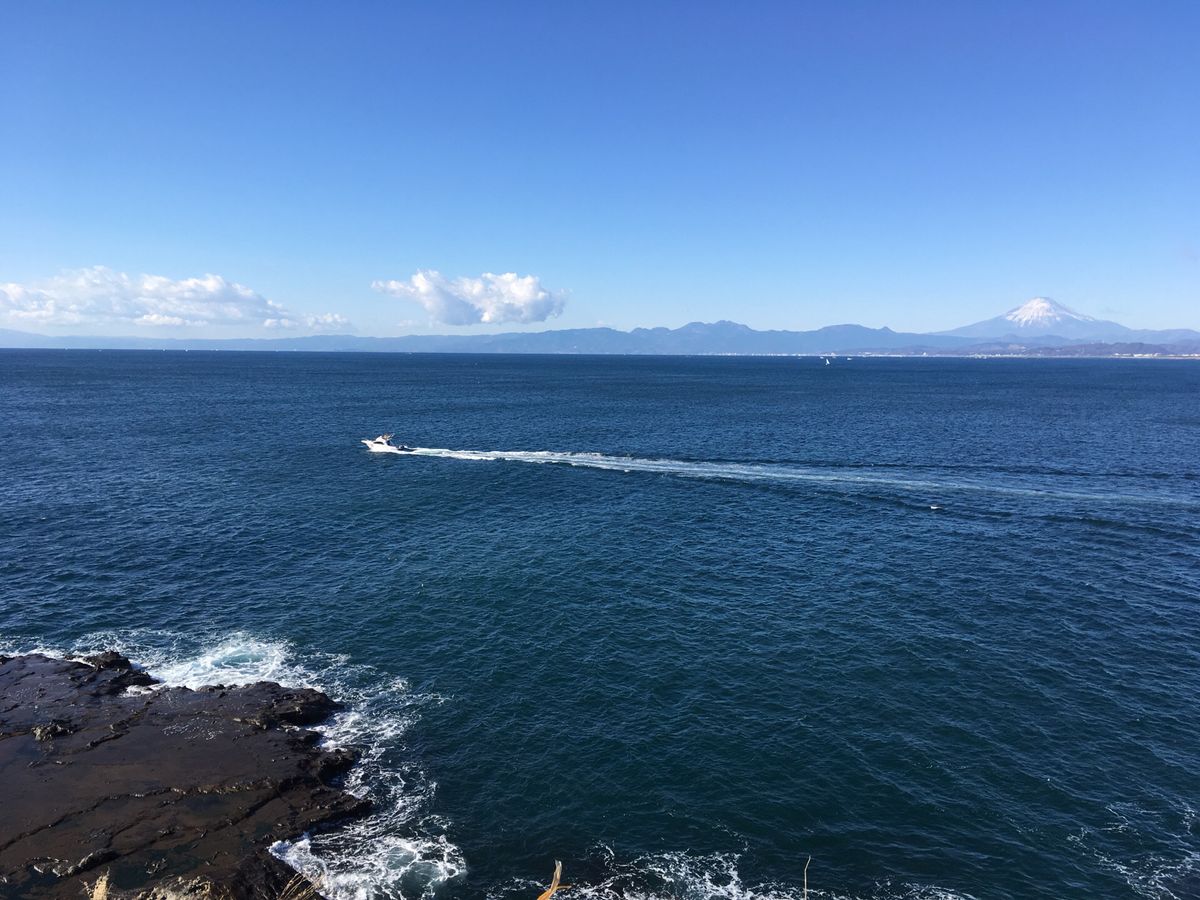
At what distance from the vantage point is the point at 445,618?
60.9 meters

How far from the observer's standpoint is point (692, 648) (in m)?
55.1

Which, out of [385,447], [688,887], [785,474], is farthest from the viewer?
[385,447]

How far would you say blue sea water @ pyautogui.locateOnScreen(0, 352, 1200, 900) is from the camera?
3506cm

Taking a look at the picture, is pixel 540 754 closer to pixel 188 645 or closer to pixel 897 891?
pixel 897 891

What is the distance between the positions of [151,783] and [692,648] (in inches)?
1528

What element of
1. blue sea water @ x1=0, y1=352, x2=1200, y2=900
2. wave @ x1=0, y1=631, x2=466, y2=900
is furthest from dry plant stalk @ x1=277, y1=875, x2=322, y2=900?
blue sea water @ x1=0, y1=352, x2=1200, y2=900

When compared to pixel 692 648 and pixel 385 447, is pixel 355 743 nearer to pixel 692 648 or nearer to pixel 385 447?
pixel 692 648

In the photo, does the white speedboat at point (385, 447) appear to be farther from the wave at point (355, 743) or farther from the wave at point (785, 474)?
the wave at point (355, 743)

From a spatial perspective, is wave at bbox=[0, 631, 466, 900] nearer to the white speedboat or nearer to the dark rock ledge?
the dark rock ledge

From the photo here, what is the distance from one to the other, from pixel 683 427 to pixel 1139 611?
375 feet

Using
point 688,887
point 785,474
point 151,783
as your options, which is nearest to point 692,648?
point 688,887

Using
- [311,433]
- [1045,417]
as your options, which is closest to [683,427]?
[311,433]

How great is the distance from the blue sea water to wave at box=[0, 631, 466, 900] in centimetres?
20

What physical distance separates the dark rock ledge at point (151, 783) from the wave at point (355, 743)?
52.3 inches
